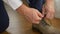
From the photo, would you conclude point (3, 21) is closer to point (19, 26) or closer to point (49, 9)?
point (19, 26)

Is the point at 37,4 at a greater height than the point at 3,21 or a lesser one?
greater

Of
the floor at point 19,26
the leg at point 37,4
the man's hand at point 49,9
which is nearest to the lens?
the man's hand at point 49,9

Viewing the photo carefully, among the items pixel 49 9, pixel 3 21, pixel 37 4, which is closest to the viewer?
pixel 49 9

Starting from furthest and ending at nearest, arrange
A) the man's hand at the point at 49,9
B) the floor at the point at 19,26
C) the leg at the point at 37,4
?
the floor at the point at 19,26 → the leg at the point at 37,4 → the man's hand at the point at 49,9

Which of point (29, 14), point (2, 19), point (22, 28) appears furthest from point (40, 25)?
point (29, 14)

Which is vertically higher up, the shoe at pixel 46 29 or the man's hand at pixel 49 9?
the man's hand at pixel 49 9

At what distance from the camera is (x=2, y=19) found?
1.24 metres

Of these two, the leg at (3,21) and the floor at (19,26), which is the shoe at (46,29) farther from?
the leg at (3,21)

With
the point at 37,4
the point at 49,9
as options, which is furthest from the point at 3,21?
the point at 49,9

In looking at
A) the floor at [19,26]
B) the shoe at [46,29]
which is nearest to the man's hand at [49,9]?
the shoe at [46,29]

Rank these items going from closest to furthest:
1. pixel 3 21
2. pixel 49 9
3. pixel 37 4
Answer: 1. pixel 49 9
2. pixel 37 4
3. pixel 3 21

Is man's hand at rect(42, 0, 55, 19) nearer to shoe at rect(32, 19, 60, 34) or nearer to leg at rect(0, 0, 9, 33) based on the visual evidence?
shoe at rect(32, 19, 60, 34)

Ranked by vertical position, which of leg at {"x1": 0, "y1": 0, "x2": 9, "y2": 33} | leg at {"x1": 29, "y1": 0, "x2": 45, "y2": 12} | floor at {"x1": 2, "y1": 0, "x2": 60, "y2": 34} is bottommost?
floor at {"x1": 2, "y1": 0, "x2": 60, "y2": 34}

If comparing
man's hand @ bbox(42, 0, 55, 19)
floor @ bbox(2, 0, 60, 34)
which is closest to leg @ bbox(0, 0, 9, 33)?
floor @ bbox(2, 0, 60, 34)
